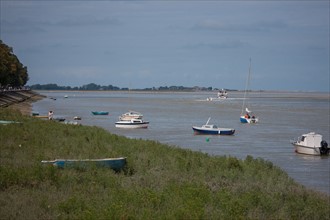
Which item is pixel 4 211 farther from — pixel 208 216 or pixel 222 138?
pixel 222 138

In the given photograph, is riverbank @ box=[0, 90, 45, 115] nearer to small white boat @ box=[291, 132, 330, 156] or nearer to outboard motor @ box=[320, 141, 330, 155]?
small white boat @ box=[291, 132, 330, 156]

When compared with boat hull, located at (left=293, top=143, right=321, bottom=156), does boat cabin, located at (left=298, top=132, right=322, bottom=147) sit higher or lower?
higher

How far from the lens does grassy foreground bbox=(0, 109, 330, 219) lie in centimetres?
1146

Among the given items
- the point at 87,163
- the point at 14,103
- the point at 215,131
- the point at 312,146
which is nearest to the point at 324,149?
the point at 312,146

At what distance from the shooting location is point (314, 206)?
14.4 meters

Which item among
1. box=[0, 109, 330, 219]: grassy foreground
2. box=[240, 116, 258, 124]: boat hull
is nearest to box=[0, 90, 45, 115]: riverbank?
box=[240, 116, 258, 124]: boat hull

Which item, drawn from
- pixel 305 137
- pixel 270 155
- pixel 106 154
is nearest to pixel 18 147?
pixel 106 154

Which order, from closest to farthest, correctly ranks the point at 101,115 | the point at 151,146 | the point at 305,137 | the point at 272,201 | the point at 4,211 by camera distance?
the point at 4,211, the point at 272,201, the point at 151,146, the point at 305,137, the point at 101,115

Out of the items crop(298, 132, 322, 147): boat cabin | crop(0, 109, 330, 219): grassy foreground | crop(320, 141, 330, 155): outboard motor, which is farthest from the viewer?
crop(298, 132, 322, 147): boat cabin

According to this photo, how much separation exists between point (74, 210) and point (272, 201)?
5561mm

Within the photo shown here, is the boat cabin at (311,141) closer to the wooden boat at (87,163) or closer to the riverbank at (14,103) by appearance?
the wooden boat at (87,163)

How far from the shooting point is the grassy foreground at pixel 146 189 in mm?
11461

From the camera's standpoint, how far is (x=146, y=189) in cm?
1383

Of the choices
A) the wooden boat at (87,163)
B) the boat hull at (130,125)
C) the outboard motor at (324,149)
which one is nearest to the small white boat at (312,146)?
the outboard motor at (324,149)
